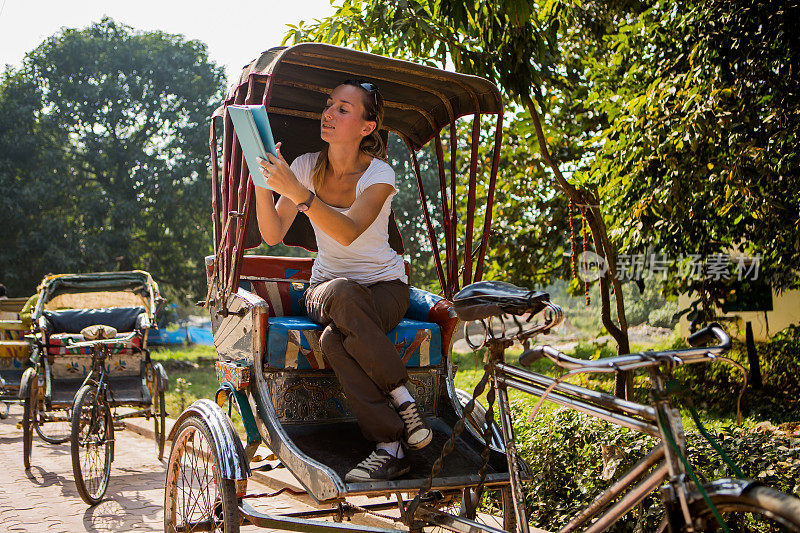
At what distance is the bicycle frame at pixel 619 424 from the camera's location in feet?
5.94

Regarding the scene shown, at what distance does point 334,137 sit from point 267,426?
1.31 meters

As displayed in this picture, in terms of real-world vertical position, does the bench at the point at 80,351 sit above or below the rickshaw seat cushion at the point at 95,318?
below

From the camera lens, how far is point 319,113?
412 centimetres

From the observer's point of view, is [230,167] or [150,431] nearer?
[230,167]

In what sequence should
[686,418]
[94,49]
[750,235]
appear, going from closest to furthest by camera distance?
[750,235] → [686,418] → [94,49]

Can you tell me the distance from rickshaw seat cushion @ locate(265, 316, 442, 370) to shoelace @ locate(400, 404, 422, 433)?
0.45m

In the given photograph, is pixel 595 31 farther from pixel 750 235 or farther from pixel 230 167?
pixel 230 167

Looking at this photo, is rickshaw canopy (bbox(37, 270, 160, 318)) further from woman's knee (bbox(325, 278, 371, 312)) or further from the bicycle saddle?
the bicycle saddle

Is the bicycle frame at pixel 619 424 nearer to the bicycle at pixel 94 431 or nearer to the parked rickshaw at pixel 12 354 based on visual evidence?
the bicycle at pixel 94 431

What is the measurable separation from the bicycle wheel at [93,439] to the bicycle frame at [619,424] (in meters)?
4.01

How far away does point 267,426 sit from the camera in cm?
304

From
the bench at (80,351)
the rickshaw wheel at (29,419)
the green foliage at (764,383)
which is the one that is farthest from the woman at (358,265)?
the green foliage at (764,383)

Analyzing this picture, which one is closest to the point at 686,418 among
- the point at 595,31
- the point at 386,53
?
the point at 595,31

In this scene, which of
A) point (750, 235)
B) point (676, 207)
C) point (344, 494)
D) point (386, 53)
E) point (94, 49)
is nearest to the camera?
point (344, 494)
